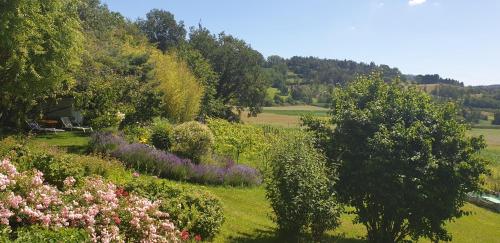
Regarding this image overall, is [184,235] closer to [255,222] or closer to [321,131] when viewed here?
[255,222]

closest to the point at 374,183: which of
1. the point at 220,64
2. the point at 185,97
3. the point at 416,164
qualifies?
the point at 416,164

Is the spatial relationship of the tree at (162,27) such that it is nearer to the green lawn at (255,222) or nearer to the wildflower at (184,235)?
the green lawn at (255,222)

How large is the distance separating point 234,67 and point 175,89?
24.0 m

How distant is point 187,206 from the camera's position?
36.9 feet

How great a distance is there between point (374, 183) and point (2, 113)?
18963 mm

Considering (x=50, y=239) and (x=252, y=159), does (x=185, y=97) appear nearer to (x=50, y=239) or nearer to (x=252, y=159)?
(x=252, y=159)

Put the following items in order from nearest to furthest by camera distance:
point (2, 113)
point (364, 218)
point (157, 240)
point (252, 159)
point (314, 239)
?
point (157, 240), point (314, 239), point (364, 218), point (2, 113), point (252, 159)

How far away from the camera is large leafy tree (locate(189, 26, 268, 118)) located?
2295 inches

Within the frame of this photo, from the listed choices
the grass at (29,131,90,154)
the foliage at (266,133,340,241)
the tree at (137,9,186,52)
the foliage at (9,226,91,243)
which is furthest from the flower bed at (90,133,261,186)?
the tree at (137,9,186,52)

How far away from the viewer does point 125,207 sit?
9.45 metres

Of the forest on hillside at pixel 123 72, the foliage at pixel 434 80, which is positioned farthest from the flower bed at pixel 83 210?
the foliage at pixel 434 80

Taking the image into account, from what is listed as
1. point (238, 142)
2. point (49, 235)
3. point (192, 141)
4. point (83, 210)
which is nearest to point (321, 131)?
point (83, 210)

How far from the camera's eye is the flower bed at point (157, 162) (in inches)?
757

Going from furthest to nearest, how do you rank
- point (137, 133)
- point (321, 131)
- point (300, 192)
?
point (137, 133) < point (321, 131) < point (300, 192)
